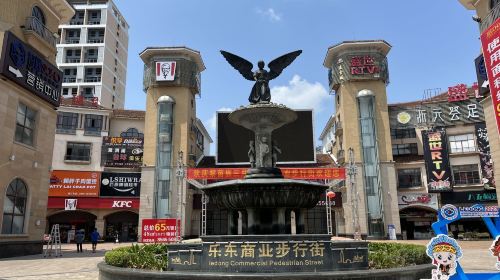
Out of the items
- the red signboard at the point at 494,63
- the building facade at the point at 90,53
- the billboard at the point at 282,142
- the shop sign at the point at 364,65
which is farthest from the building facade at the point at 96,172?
the red signboard at the point at 494,63

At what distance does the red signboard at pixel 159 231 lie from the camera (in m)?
18.4

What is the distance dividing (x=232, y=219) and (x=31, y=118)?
1617 centimetres

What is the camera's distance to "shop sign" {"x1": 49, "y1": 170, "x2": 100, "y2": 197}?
3862 cm

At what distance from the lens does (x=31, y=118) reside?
22.4 meters

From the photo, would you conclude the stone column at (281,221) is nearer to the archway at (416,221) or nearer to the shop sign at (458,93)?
the archway at (416,221)

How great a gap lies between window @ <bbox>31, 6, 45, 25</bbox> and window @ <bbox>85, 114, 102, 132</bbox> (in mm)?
20014

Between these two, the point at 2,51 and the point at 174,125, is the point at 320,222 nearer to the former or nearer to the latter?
the point at 174,125

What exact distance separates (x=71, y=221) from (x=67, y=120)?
11.2 meters

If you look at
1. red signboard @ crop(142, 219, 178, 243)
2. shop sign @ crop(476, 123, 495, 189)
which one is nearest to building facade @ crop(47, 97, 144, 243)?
red signboard @ crop(142, 219, 178, 243)

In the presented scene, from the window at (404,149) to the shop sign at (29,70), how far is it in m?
32.3

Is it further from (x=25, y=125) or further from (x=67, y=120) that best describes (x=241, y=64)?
(x=67, y=120)

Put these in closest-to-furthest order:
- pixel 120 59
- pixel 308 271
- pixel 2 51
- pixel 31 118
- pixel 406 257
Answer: pixel 308 271 < pixel 406 257 < pixel 2 51 < pixel 31 118 < pixel 120 59

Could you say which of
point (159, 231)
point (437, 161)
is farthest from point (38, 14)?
point (437, 161)

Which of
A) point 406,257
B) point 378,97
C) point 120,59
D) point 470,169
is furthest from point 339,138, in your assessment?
point 120,59
